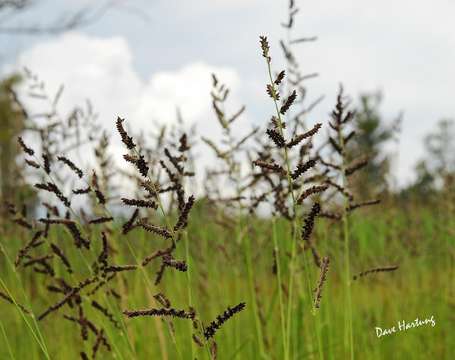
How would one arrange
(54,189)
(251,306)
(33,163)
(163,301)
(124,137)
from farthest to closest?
(251,306), (33,163), (54,189), (163,301), (124,137)

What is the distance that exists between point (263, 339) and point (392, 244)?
85.5 inches

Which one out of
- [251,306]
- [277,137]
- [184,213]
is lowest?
[251,306]

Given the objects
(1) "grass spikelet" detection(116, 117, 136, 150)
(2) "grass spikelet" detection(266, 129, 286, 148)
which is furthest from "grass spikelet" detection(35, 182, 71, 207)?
(2) "grass spikelet" detection(266, 129, 286, 148)

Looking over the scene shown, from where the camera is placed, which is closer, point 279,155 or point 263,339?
point 263,339

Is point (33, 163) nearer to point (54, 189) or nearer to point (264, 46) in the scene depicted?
point (54, 189)

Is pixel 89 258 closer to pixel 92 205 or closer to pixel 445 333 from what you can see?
pixel 92 205

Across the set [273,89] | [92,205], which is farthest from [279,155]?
[273,89]

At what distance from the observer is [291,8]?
239 cm

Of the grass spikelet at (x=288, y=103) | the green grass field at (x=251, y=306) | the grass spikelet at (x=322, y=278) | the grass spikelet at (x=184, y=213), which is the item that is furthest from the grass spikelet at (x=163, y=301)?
the green grass field at (x=251, y=306)

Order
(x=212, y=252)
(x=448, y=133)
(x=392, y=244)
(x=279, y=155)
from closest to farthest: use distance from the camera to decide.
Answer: (x=279, y=155), (x=392, y=244), (x=212, y=252), (x=448, y=133)

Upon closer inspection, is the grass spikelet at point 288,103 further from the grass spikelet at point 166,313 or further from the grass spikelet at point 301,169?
the grass spikelet at point 166,313

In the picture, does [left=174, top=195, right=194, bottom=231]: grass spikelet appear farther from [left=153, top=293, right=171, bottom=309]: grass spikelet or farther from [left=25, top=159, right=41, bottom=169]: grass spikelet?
[left=25, top=159, right=41, bottom=169]: grass spikelet

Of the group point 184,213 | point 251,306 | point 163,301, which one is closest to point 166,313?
point 163,301

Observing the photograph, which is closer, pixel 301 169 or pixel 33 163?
pixel 301 169
